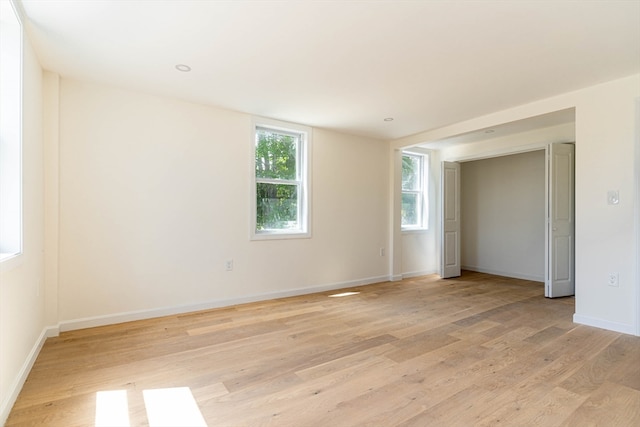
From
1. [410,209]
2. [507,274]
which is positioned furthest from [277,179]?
[507,274]

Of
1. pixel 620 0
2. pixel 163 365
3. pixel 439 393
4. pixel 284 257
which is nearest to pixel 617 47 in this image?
pixel 620 0

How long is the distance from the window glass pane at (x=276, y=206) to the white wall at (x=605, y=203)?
3.22 meters

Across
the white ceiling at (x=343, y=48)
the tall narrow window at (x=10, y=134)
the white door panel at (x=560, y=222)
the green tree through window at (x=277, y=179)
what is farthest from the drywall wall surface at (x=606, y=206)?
the tall narrow window at (x=10, y=134)

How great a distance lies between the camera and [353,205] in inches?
198

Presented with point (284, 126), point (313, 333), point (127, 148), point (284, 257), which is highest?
point (284, 126)

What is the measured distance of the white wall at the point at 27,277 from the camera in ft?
5.79

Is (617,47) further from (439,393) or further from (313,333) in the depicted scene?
(313,333)

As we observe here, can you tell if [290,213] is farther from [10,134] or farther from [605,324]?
[605,324]

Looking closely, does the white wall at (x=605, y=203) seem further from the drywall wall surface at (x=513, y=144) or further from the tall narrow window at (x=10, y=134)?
the tall narrow window at (x=10, y=134)

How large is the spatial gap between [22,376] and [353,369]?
85.7 inches

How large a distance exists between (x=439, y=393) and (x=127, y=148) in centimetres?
351

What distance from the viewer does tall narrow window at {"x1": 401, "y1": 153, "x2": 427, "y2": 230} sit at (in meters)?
5.91

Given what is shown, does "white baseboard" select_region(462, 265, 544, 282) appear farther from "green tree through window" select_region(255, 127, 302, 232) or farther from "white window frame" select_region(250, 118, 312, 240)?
"green tree through window" select_region(255, 127, 302, 232)

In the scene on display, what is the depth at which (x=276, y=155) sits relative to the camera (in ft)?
14.3
